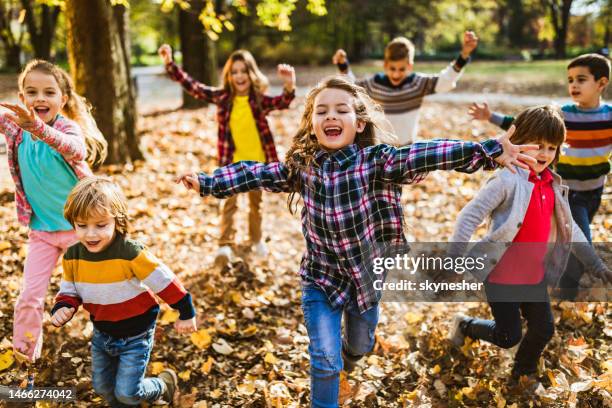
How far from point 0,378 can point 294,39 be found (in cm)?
3175

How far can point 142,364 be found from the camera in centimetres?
303

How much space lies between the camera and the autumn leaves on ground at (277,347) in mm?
3512

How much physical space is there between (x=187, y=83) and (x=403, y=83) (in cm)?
221

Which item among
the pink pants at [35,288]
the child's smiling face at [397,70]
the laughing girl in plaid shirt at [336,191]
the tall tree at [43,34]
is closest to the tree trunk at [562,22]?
the tall tree at [43,34]

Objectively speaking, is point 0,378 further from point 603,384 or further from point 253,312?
point 603,384

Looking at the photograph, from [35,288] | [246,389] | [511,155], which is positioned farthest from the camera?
[246,389]

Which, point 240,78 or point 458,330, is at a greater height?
point 240,78

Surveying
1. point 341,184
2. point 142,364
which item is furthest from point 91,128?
point 341,184

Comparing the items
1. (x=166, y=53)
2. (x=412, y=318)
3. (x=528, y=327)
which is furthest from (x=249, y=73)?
(x=528, y=327)

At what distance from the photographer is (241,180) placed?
10.0ft

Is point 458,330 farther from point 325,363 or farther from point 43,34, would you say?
point 43,34

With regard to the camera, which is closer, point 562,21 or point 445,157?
point 445,157

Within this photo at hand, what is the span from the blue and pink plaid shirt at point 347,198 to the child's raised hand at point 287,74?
177cm

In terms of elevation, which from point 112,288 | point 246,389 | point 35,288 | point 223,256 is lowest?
point 246,389
